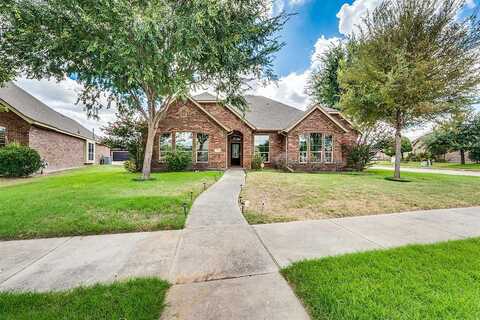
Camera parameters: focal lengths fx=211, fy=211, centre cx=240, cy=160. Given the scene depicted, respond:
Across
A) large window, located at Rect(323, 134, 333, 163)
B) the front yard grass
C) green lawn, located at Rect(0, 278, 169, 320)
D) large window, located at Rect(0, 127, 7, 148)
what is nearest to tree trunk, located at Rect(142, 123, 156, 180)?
the front yard grass

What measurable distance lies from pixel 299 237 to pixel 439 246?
7.46ft

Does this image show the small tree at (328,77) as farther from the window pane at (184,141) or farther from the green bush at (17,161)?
the green bush at (17,161)

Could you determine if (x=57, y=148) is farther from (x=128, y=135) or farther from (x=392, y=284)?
(x=392, y=284)

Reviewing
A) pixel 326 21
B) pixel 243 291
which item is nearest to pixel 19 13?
pixel 243 291

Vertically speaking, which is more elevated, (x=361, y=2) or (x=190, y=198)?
(x=361, y=2)

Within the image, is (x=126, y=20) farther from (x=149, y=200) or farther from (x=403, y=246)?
(x=403, y=246)

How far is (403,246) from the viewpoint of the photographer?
3.60 meters

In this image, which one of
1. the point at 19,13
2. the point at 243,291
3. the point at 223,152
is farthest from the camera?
the point at 223,152

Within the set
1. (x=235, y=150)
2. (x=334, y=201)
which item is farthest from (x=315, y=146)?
(x=334, y=201)

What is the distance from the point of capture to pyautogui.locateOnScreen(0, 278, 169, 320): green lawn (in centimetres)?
202

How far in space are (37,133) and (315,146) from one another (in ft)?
69.1

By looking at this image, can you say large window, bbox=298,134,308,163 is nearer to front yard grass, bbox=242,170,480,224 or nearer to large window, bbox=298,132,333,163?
large window, bbox=298,132,333,163

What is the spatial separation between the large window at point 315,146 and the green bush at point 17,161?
19.3 metres

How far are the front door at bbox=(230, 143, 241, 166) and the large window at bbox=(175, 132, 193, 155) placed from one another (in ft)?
15.3
